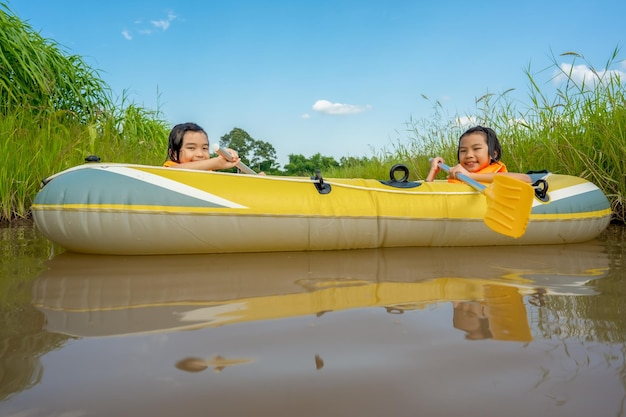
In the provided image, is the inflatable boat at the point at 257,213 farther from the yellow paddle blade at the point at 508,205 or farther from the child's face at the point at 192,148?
the child's face at the point at 192,148

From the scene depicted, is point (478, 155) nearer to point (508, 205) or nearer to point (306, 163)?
point (508, 205)

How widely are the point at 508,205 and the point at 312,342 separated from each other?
2.03 meters

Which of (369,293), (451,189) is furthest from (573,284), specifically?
(451,189)

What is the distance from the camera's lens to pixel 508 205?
9.01 ft

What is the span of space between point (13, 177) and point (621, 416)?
4515mm

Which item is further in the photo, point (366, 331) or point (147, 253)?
point (147, 253)

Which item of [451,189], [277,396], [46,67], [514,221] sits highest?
[46,67]

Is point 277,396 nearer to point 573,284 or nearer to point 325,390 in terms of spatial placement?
point 325,390

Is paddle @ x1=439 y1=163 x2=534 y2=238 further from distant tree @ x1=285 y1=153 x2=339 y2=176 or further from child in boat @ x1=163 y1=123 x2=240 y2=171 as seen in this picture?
distant tree @ x1=285 y1=153 x2=339 y2=176

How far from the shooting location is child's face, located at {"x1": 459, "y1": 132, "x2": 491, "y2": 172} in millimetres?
3592

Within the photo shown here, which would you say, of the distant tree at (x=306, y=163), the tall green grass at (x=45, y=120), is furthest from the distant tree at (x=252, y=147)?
the tall green grass at (x=45, y=120)

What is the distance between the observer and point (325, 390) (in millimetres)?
902

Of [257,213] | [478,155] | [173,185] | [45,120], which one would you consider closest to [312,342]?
[257,213]

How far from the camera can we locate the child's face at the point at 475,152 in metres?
3.59
